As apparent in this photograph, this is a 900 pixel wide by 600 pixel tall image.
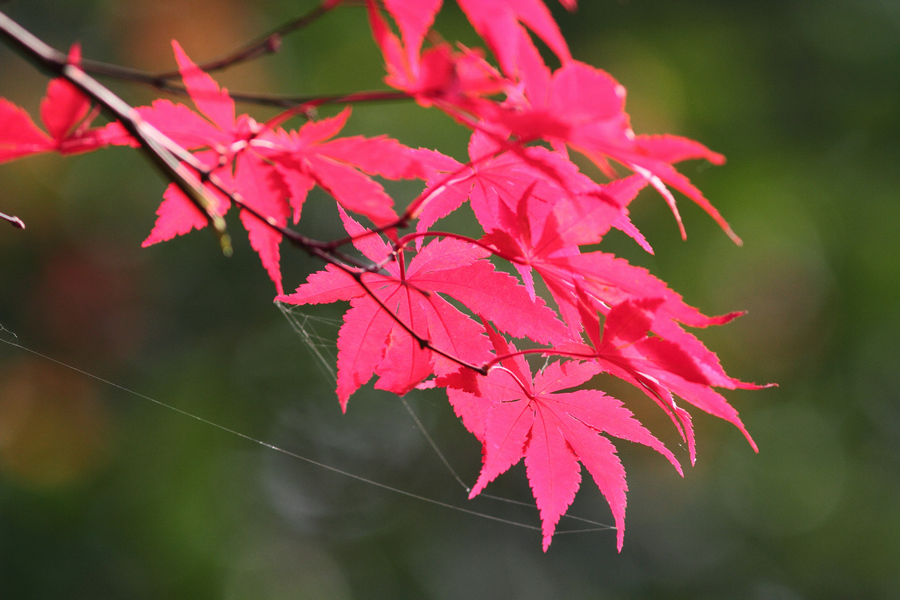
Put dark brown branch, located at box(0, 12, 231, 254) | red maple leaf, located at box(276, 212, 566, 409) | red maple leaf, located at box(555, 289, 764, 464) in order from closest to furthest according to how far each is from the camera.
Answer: dark brown branch, located at box(0, 12, 231, 254), red maple leaf, located at box(555, 289, 764, 464), red maple leaf, located at box(276, 212, 566, 409)

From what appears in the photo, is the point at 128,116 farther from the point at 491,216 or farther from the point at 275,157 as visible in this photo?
the point at 491,216

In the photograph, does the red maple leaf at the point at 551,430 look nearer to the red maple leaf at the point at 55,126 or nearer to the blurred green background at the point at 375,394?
the red maple leaf at the point at 55,126

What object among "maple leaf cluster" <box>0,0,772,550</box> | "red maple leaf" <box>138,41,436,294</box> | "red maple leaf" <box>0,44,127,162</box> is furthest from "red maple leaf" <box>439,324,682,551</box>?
"red maple leaf" <box>0,44,127,162</box>

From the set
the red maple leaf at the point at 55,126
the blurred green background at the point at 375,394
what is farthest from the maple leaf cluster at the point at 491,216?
the blurred green background at the point at 375,394

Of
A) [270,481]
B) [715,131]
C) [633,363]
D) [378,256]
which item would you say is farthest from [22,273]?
[715,131]

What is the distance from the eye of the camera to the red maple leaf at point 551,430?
0.62m

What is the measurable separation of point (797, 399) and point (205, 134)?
162 inches

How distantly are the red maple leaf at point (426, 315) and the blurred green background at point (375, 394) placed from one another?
2.74 metres

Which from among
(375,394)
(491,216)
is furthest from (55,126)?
(375,394)

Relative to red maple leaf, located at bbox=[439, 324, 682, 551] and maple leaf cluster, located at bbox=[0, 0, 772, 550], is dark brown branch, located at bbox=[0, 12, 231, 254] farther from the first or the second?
red maple leaf, located at bbox=[439, 324, 682, 551]

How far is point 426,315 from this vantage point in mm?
625

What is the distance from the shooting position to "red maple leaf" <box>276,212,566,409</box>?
1.83ft

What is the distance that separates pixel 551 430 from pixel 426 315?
0.61ft

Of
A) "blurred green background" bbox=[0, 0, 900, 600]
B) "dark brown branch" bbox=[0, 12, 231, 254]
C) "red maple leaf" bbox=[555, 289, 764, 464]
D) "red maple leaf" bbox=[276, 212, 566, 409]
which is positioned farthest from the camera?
"blurred green background" bbox=[0, 0, 900, 600]
